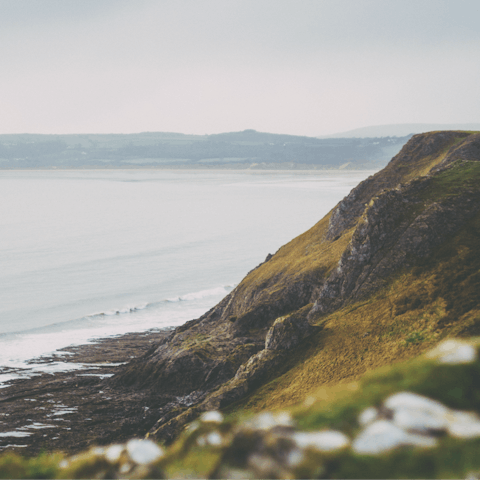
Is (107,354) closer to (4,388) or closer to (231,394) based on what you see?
(4,388)

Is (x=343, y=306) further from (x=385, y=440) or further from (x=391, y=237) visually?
(x=385, y=440)

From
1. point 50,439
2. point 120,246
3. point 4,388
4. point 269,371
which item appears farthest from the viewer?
point 120,246

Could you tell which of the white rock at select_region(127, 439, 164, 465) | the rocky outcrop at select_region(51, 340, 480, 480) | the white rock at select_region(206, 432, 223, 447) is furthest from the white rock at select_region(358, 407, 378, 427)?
the white rock at select_region(127, 439, 164, 465)

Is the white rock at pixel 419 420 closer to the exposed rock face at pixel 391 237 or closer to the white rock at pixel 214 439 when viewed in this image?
the white rock at pixel 214 439

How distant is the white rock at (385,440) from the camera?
5438 mm

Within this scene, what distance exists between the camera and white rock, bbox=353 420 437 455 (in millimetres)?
5438

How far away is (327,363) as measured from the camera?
19.0 metres

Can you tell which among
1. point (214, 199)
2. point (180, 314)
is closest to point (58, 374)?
point (180, 314)

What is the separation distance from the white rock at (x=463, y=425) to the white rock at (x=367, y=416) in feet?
2.81

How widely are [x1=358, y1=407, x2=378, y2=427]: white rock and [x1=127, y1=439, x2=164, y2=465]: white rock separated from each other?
296cm

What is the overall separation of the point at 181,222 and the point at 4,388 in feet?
335

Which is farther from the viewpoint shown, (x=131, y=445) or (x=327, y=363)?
(x=327, y=363)

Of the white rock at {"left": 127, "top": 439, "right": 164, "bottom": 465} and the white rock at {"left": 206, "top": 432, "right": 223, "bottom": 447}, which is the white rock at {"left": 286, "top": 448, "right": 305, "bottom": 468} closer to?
the white rock at {"left": 206, "top": 432, "right": 223, "bottom": 447}

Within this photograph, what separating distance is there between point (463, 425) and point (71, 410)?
87.1 feet
